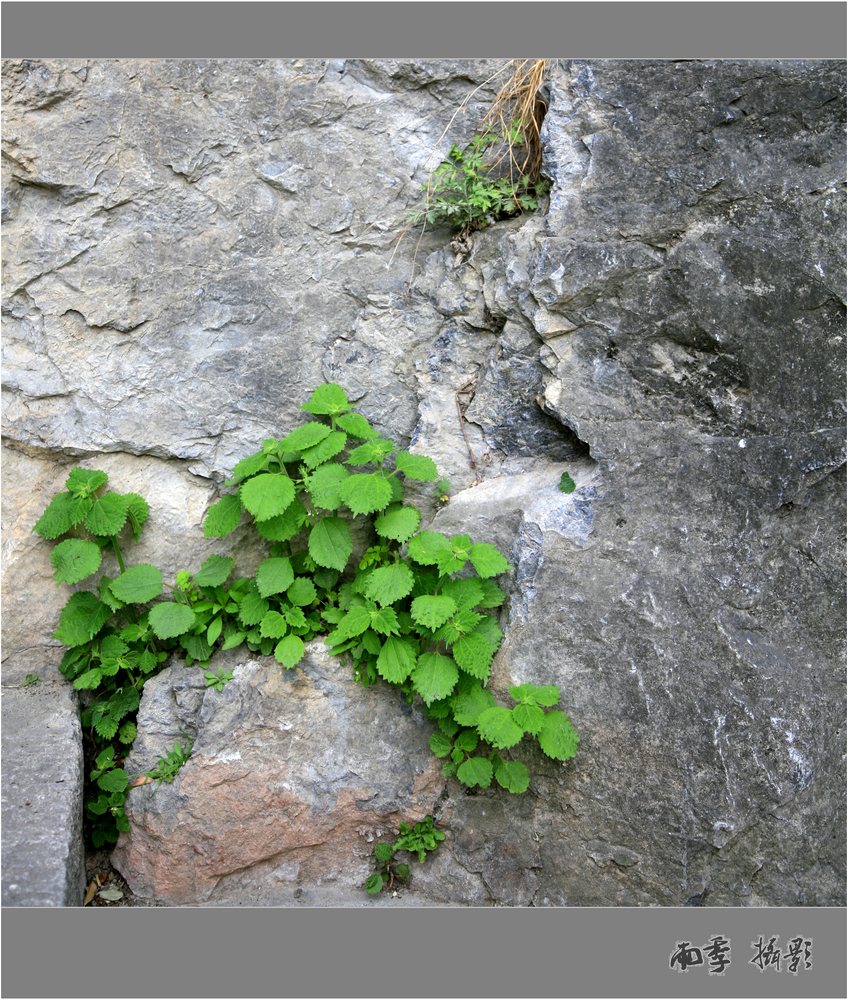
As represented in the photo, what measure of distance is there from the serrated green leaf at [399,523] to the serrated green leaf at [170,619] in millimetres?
842

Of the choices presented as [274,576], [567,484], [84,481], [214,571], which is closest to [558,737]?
[567,484]

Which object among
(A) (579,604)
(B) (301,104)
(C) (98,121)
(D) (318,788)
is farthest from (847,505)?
(C) (98,121)

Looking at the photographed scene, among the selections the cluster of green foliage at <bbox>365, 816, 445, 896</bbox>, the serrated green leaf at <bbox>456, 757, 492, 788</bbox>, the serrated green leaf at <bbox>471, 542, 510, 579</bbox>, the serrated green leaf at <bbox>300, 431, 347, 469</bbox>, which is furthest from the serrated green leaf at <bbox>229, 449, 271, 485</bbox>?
the cluster of green foliage at <bbox>365, 816, 445, 896</bbox>

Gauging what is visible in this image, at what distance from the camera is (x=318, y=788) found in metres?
3.54

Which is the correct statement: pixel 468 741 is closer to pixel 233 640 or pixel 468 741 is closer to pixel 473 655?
pixel 473 655

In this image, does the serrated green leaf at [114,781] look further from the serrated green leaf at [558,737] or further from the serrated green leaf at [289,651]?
the serrated green leaf at [558,737]

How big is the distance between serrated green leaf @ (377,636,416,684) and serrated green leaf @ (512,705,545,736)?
440 millimetres

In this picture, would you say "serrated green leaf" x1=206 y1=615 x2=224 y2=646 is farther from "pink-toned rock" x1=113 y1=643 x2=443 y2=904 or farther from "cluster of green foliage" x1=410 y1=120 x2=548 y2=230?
"cluster of green foliage" x1=410 y1=120 x2=548 y2=230

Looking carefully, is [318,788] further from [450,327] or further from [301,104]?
[301,104]

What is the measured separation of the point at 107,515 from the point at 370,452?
1.09 m

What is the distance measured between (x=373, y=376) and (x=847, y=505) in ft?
6.40

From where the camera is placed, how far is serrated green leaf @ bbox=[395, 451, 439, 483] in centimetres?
343

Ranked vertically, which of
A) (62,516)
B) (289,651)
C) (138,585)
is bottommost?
(289,651)

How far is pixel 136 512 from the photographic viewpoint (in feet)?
12.0
